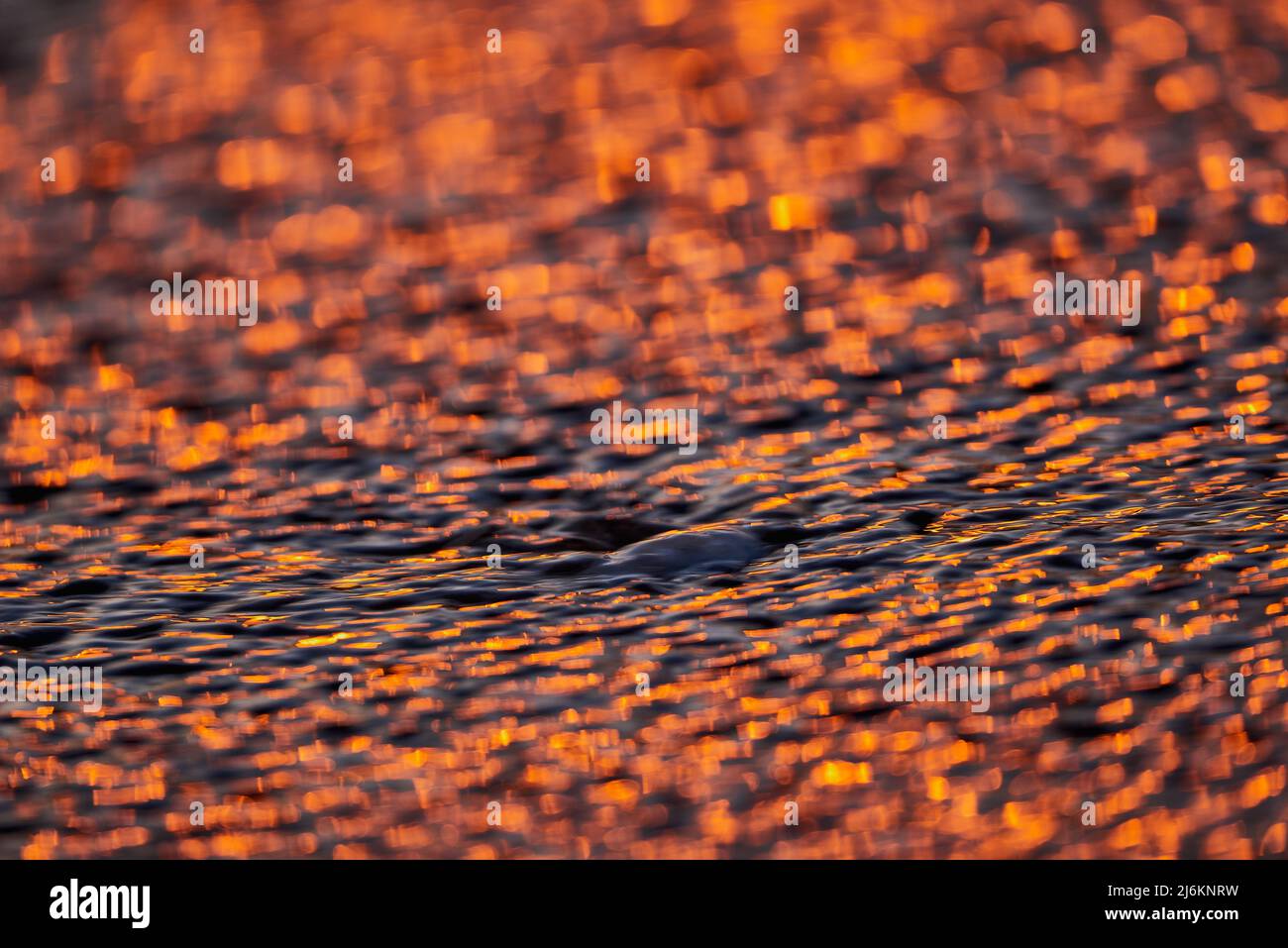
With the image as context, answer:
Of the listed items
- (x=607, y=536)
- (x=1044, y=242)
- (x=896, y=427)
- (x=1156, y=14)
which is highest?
(x=1156, y=14)

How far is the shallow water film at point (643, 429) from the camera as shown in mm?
4547

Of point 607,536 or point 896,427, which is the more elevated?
point 896,427

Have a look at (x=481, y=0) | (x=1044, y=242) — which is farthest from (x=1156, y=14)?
(x=481, y=0)

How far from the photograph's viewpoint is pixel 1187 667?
16.0 feet

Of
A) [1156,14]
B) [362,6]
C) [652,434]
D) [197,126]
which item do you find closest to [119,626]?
[652,434]

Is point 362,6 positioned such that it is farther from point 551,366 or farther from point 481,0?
point 551,366

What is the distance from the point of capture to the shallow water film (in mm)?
4547

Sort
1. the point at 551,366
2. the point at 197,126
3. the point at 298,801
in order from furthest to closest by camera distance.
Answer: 1. the point at 197,126
2. the point at 551,366
3. the point at 298,801

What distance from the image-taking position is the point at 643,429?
669cm

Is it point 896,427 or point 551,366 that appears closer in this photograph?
point 896,427

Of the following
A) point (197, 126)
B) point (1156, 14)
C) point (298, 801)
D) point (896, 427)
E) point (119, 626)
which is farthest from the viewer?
point (1156, 14)
